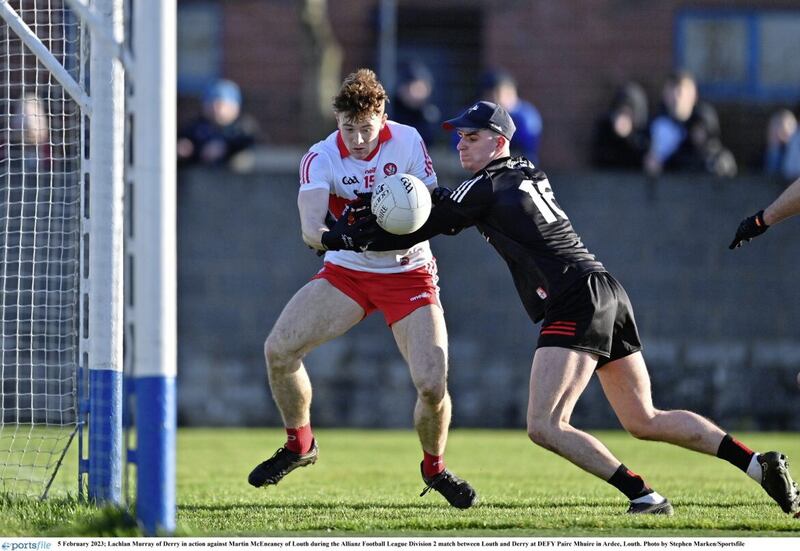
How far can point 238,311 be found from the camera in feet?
53.7

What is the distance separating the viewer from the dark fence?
644 inches

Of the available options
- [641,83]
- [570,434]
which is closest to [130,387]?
[570,434]

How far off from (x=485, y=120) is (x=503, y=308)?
8.74 m

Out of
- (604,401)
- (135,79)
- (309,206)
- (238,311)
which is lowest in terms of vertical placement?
(604,401)

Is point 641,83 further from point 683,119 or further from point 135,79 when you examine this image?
point 135,79

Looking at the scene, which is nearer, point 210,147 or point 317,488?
point 317,488

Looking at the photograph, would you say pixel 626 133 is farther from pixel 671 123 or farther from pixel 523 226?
pixel 523 226

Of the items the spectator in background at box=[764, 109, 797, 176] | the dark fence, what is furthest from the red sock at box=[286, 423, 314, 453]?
the spectator in background at box=[764, 109, 797, 176]

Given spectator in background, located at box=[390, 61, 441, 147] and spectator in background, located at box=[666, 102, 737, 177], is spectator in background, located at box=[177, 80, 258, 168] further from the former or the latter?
spectator in background, located at box=[666, 102, 737, 177]

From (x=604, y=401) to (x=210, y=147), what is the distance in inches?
219

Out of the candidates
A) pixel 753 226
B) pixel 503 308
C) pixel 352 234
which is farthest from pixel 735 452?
pixel 503 308

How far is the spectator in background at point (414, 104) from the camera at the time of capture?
635 inches

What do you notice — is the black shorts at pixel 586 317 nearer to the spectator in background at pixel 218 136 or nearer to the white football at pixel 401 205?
the white football at pixel 401 205

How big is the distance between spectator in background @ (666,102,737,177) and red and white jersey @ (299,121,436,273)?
8.73 meters
